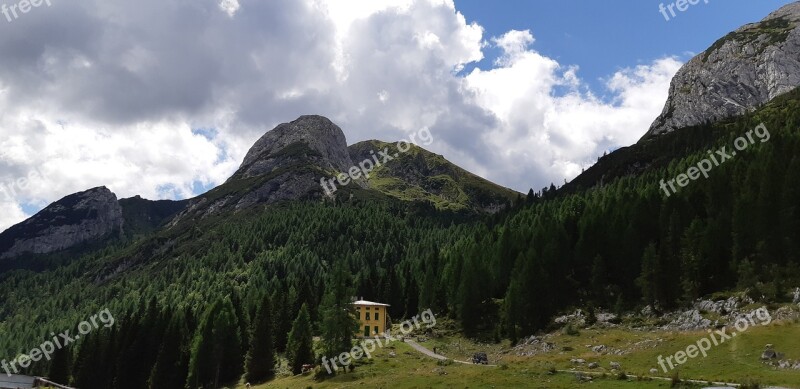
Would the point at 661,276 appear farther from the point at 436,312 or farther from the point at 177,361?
the point at 177,361

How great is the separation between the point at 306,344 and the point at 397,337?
19663 mm

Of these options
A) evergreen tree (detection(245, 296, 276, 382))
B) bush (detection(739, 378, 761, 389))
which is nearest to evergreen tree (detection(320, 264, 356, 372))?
evergreen tree (detection(245, 296, 276, 382))

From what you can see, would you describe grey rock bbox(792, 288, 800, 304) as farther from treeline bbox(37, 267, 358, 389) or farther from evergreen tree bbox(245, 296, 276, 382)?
evergreen tree bbox(245, 296, 276, 382)

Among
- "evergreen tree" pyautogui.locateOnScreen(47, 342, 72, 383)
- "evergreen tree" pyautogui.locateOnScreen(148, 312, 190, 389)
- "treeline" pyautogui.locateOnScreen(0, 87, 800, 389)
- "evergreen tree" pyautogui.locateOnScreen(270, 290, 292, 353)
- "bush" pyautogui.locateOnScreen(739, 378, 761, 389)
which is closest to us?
"bush" pyautogui.locateOnScreen(739, 378, 761, 389)

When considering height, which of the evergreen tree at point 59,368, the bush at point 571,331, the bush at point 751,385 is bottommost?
the bush at point 751,385

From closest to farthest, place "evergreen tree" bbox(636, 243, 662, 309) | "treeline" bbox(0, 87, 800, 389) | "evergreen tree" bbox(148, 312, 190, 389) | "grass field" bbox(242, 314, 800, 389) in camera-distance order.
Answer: "grass field" bbox(242, 314, 800, 389), "treeline" bbox(0, 87, 800, 389), "evergreen tree" bbox(636, 243, 662, 309), "evergreen tree" bbox(148, 312, 190, 389)

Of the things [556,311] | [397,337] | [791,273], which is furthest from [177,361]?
[791,273]

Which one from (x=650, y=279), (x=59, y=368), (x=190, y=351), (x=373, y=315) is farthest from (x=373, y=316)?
(x=59, y=368)

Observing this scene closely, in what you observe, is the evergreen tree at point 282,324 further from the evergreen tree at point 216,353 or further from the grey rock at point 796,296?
the grey rock at point 796,296

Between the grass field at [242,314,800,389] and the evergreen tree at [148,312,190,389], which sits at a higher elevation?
the evergreen tree at [148,312,190,389]

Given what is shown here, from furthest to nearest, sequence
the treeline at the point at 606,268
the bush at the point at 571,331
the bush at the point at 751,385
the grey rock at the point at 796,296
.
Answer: the treeline at the point at 606,268, the bush at the point at 571,331, the grey rock at the point at 796,296, the bush at the point at 751,385

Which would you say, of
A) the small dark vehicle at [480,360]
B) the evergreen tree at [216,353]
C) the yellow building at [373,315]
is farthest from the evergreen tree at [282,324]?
the small dark vehicle at [480,360]

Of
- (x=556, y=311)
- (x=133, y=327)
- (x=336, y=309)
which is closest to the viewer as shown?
(x=336, y=309)

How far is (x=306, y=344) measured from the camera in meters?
79.9
